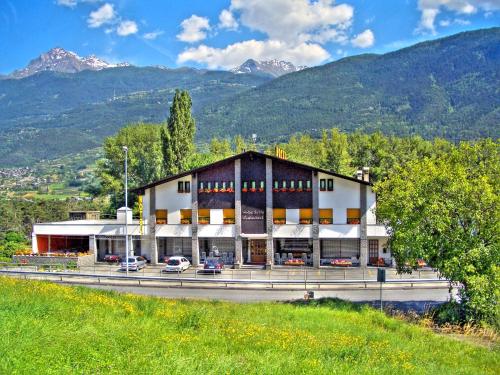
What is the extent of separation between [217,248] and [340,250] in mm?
12129

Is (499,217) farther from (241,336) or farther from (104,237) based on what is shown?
(104,237)

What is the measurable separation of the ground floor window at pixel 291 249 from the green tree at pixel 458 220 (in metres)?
19.5

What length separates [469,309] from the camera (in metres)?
25.6

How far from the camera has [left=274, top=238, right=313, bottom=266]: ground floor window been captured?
4725 cm

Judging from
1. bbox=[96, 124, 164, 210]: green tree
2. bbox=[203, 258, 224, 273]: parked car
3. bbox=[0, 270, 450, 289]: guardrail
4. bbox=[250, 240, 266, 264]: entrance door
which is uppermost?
bbox=[96, 124, 164, 210]: green tree

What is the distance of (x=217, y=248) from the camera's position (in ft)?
160

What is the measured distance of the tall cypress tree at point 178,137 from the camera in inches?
2653

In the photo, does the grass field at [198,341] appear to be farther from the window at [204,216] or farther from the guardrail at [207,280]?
the window at [204,216]

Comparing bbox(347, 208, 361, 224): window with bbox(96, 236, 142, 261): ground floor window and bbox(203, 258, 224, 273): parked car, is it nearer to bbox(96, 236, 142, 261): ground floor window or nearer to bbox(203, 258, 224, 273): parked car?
bbox(203, 258, 224, 273): parked car

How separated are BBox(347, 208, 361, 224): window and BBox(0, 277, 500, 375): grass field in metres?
20.5

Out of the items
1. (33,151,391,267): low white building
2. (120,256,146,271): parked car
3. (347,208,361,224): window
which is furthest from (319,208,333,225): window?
(120,256,146,271): parked car

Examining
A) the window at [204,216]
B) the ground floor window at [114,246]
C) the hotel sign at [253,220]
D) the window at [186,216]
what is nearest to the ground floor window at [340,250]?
the hotel sign at [253,220]

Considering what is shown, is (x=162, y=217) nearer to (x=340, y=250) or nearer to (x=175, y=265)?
(x=175, y=265)

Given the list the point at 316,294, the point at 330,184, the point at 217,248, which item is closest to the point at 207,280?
the point at 217,248
